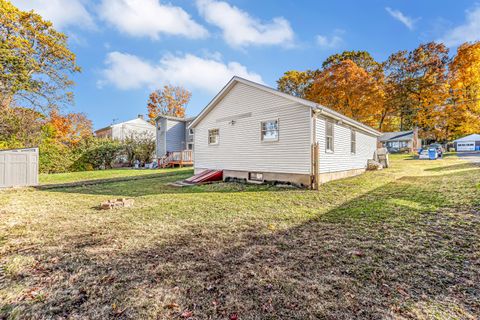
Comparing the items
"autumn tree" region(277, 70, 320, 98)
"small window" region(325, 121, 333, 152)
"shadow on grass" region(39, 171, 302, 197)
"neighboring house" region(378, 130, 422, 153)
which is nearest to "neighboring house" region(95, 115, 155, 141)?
"autumn tree" region(277, 70, 320, 98)

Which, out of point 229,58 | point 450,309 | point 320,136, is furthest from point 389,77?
point 450,309

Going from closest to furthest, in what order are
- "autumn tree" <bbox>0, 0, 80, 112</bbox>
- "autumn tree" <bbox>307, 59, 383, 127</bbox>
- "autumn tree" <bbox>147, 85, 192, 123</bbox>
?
"autumn tree" <bbox>0, 0, 80, 112</bbox> → "autumn tree" <bbox>307, 59, 383, 127</bbox> → "autumn tree" <bbox>147, 85, 192, 123</bbox>

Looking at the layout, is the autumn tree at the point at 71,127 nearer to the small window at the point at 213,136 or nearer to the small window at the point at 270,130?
the small window at the point at 213,136

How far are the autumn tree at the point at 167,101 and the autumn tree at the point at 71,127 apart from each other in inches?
342

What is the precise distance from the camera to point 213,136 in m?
12.0

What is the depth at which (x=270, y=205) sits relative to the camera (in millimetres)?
5887

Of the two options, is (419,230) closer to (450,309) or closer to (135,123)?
(450,309)

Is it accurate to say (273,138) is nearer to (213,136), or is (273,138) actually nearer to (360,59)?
(213,136)

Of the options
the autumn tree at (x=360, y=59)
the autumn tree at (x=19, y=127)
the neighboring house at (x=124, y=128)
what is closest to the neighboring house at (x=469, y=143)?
the autumn tree at (x=360, y=59)

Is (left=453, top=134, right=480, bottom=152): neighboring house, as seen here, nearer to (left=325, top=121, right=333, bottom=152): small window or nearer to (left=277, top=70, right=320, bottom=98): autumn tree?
(left=277, top=70, right=320, bottom=98): autumn tree

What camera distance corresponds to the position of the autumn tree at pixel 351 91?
2509cm

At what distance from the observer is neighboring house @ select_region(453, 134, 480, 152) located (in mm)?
34009

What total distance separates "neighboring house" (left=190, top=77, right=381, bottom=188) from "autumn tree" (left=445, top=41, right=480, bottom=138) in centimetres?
2703

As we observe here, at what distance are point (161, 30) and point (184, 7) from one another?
2136mm
